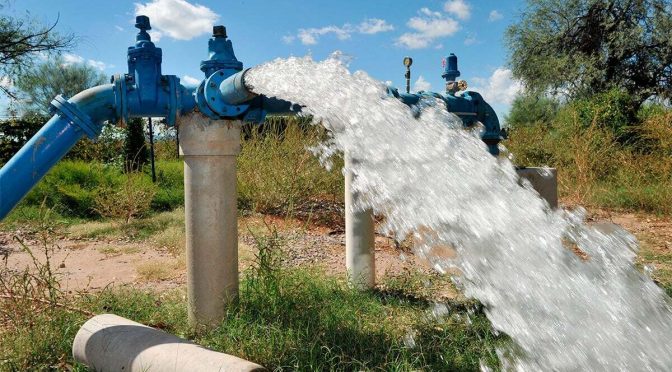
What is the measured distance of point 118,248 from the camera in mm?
5750

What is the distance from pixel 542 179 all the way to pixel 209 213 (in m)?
1.72

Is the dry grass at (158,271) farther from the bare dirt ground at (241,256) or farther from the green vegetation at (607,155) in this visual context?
the green vegetation at (607,155)

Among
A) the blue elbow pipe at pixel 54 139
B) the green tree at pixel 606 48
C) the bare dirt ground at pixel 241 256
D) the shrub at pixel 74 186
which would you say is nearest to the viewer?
the blue elbow pipe at pixel 54 139

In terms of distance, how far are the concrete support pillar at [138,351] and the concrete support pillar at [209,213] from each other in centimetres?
37

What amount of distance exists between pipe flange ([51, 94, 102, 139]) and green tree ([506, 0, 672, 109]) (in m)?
15.0

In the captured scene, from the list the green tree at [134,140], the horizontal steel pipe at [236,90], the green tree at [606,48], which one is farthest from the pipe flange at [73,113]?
the green tree at [606,48]

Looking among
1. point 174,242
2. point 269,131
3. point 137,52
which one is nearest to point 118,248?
point 174,242

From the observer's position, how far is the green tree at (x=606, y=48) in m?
15.0

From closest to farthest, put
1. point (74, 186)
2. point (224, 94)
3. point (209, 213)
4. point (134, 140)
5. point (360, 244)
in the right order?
point (224, 94) → point (209, 213) → point (360, 244) → point (74, 186) → point (134, 140)

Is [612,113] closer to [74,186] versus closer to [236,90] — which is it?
[74,186]

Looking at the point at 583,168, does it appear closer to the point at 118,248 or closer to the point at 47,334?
the point at 118,248

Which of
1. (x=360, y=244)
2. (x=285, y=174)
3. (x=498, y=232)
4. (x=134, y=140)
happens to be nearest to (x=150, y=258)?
(x=285, y=174)

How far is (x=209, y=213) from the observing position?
2586mm

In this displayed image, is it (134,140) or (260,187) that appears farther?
(134,140)
